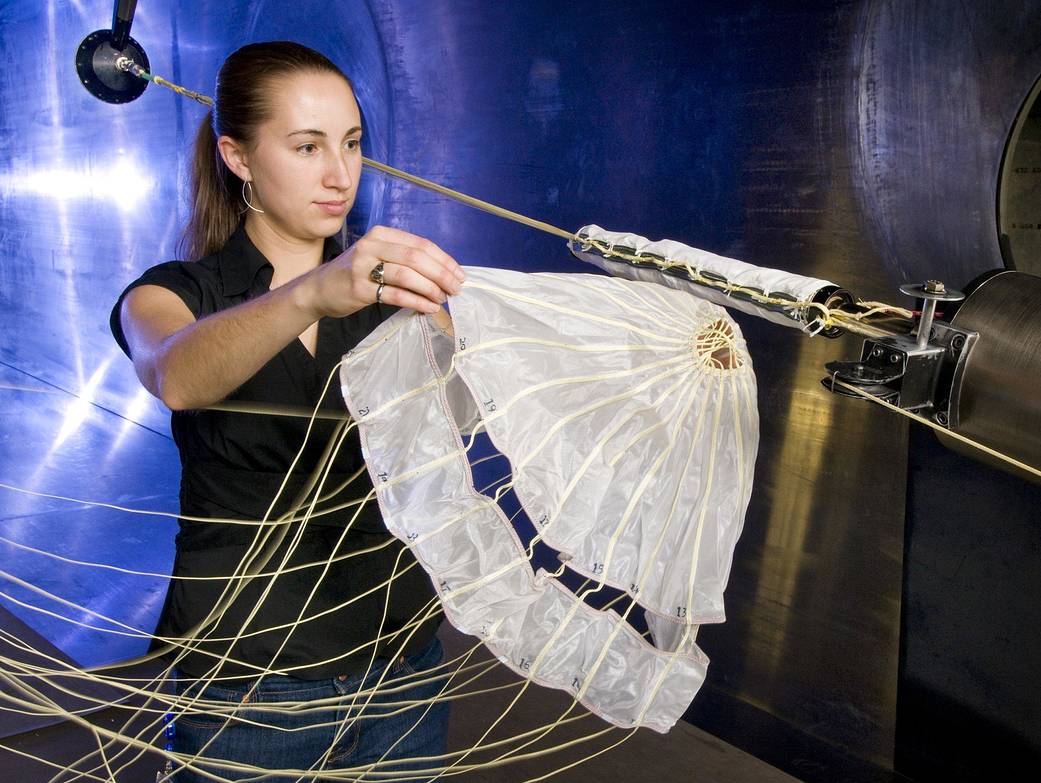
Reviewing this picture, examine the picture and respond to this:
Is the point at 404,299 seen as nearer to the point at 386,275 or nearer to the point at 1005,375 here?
the point at 386,275

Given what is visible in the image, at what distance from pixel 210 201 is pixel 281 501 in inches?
19.5

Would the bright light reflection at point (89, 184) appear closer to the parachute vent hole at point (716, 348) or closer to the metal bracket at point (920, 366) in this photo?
the parachute vent hole at point (716, 348)

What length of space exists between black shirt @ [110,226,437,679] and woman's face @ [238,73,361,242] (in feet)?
0.37

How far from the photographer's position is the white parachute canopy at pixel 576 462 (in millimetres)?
1020

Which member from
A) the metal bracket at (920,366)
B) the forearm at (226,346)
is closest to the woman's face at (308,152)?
the forearm at (226,346)

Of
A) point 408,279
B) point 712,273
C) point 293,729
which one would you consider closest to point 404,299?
point 408,279

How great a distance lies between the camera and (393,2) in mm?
2838

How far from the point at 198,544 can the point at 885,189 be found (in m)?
1.28

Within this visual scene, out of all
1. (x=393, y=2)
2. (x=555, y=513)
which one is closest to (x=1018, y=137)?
(x=555, y=513)

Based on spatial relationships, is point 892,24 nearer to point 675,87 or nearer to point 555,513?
point 675,87

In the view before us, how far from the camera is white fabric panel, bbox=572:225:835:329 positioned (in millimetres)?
966

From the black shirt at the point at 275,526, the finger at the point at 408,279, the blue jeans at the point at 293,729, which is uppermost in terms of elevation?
the finger at the point at 408,279

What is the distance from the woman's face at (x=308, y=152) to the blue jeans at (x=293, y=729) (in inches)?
23.8

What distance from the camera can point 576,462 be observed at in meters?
1.06
